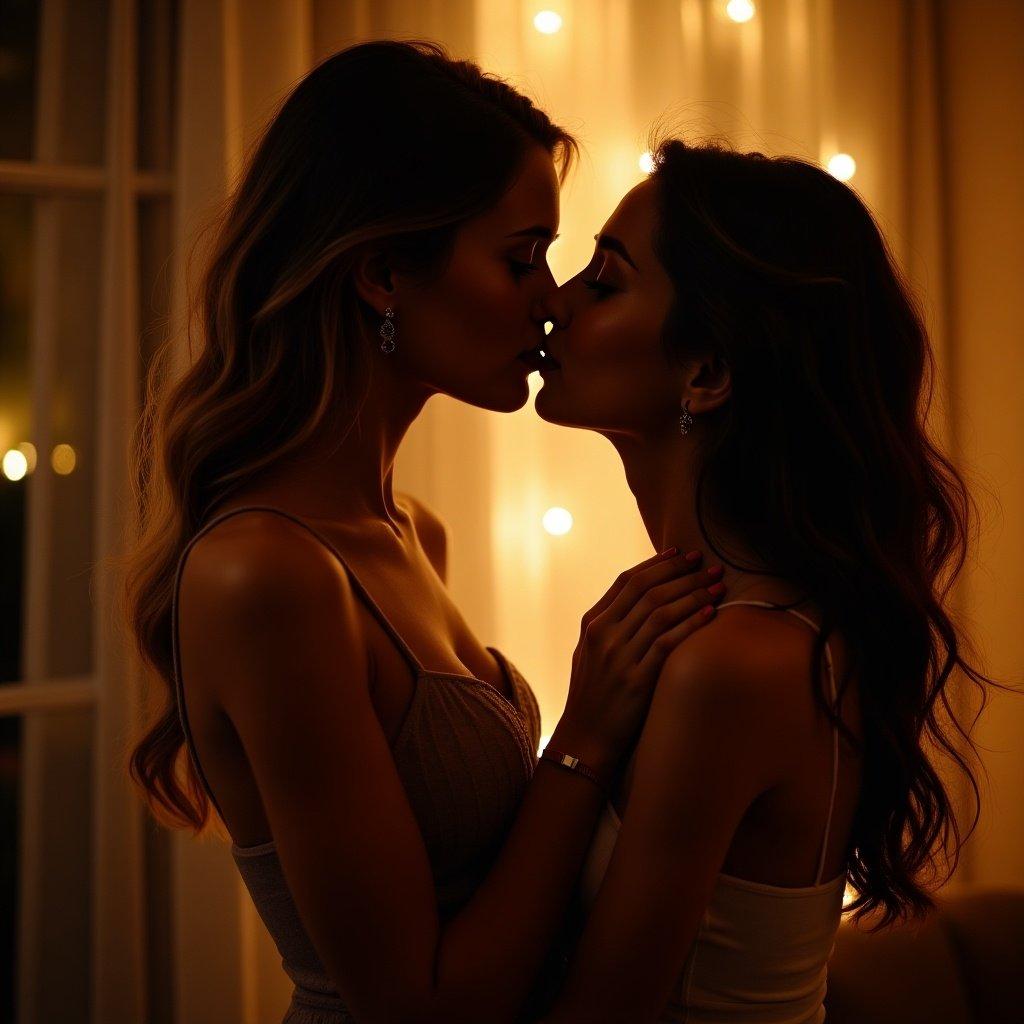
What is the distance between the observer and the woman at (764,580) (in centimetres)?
100

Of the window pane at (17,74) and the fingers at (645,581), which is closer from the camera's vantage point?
the fingers at (645,581)

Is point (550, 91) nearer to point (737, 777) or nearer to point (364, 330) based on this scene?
point (364, 330)

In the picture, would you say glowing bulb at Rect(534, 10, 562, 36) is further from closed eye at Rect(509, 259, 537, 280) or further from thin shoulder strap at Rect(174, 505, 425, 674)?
thin shoulder strap at Rect(174, 505, 425, 674)

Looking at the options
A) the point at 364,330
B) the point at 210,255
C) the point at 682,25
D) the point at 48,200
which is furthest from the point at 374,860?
the point at 682,25

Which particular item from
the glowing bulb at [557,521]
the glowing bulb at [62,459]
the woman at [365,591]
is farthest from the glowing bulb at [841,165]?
the glowing bulb at [62,459]

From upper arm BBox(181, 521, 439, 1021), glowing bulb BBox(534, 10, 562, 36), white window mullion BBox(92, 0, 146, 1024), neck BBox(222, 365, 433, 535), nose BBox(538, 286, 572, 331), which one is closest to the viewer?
upper arm BBox(181, 521, 439, 1021)

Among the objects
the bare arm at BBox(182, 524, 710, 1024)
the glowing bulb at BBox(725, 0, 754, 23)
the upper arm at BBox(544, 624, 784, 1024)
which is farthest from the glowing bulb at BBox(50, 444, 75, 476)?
the glowing bulb at BBox(725, 0, 754, 23)

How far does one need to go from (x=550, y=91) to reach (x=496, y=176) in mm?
983

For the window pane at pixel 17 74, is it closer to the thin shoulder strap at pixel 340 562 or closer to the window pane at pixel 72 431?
the window pane at pixel 72 431

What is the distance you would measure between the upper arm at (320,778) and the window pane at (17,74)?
1.31 metres

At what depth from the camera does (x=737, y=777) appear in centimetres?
100

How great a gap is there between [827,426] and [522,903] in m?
0.60

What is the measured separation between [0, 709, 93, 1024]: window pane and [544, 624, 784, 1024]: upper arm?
1248 mm

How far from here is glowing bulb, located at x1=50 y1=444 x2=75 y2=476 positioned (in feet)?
6.27
